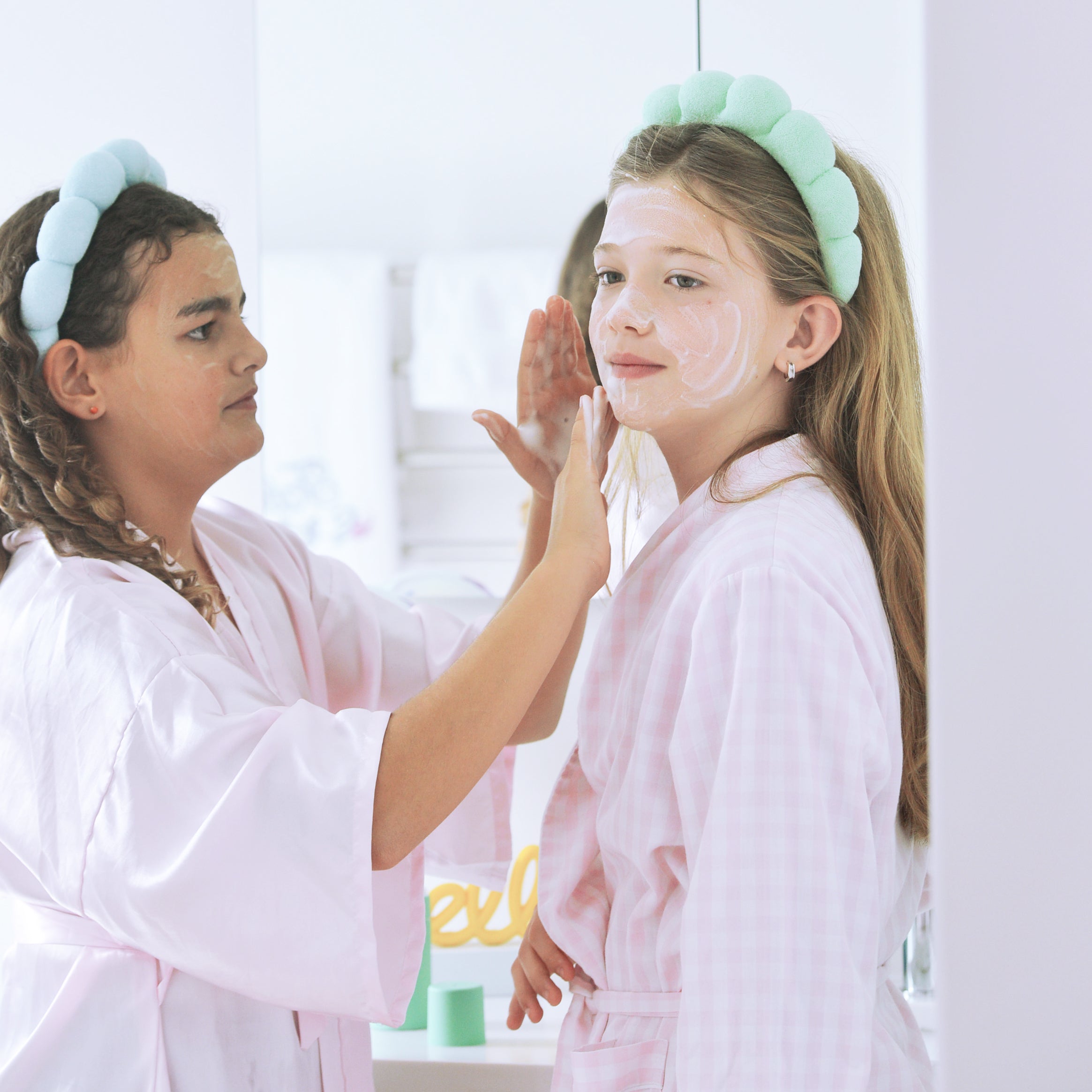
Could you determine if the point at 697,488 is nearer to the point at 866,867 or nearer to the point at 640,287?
the point at 640,287

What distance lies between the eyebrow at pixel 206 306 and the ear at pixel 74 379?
9 centimetres

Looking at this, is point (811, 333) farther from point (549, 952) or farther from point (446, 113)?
point (446, 113)

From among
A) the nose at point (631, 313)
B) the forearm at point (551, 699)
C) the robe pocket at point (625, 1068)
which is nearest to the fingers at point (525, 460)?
the forearm at point (551, 699)

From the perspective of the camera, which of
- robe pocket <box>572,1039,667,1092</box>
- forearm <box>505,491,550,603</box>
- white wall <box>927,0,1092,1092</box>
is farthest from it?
forearm <box>505,491,550,603</box>

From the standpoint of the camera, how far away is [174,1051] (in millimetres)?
827

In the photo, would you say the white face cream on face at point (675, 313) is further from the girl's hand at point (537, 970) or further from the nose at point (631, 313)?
the girl's hand at point (537, 970)

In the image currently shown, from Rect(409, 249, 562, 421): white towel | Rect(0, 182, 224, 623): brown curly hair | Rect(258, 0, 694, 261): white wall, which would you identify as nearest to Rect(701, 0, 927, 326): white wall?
Rect(258, 0, 694, 261): white wall

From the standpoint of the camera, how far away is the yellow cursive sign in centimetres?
142

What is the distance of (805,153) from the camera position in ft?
2.57

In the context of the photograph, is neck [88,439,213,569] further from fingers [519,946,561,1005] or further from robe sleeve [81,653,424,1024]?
fingers [519,946,561,1005]

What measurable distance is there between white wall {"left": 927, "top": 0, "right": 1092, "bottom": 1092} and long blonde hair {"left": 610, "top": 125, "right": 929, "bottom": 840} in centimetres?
30

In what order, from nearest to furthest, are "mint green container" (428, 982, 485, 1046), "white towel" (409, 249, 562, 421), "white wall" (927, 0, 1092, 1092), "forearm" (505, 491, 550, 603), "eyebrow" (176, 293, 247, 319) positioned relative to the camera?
"white wall" (927, 0, 1092, 1092) < "eyebrow" (176, 293, 247, 319) < "forearm" (505, 491, 550, 603) < "mint green container" (428, 982, 485, 1046) < "white towel" (409, 249, 562, 421)

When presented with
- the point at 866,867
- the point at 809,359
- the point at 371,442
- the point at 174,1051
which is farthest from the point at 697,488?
the point at 371,442

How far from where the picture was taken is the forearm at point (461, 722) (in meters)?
0.76
